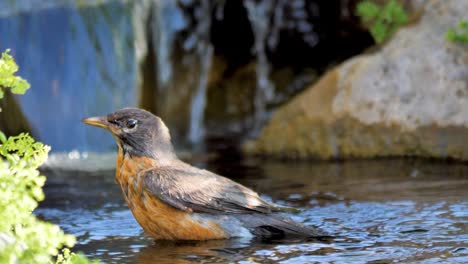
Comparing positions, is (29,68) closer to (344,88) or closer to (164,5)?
(164,5)

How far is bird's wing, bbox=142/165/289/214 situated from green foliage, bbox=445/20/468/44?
4425 mm

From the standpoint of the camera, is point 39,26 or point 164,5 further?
point 164,5

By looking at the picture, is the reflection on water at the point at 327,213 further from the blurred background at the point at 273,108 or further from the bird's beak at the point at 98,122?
the bird's beak at the point at 98,122

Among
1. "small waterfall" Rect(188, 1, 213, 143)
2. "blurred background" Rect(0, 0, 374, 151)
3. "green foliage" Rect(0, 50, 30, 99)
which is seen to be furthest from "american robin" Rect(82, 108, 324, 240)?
"small waterfall" Rect(188, 1, 213, 143)

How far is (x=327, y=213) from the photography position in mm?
6762

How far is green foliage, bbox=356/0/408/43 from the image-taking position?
10523 millimetres

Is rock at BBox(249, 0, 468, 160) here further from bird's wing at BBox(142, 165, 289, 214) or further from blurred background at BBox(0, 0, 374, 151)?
bird's wing at BBox(142, 165, 289, 214)

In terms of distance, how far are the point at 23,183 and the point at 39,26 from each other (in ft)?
29.8

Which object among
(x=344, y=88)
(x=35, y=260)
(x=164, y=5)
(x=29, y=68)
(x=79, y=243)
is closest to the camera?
(x=35, y=260)

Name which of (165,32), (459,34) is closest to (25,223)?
(459,34)

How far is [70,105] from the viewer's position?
11.8 meters

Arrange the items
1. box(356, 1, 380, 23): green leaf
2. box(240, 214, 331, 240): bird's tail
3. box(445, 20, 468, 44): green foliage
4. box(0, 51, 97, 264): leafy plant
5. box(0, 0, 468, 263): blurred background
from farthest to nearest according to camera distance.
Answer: box(356, 1, 380, 23): green leaf < box(445, 20, 468, 44): green foliage < box(0, 0, 468, 263): blurred background < box(240, 214, 331, 240): bird's tail < box(0, 51, 97, 264): leafy plant

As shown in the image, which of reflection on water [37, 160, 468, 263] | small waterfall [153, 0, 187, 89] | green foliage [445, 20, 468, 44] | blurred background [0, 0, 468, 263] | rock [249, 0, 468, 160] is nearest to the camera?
reflection on water [37, 160, 468, 263]

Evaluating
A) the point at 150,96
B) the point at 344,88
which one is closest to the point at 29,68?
the point at 150,96
